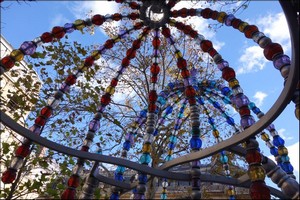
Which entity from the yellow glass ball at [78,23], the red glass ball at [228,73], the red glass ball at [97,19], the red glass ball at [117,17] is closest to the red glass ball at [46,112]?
the yellow glass ball at [78,23]

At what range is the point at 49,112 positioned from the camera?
4512 mm

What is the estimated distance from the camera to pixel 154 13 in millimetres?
4816

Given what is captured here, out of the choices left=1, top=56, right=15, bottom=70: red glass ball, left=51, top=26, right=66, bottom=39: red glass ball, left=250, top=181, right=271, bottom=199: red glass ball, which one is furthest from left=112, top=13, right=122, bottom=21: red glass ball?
left=250, top=181, right=271, bottom=199: red glass ball

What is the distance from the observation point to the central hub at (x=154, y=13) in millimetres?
4625

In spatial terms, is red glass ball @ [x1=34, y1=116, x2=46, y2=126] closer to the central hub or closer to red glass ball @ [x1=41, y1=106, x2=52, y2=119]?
red glass ball @ [x1=41, y1=106, x2=52, y2=119]

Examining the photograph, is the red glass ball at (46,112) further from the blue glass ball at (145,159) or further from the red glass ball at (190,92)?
the red glass ball at (190,92)

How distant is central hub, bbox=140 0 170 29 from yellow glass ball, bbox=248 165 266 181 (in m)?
2.82

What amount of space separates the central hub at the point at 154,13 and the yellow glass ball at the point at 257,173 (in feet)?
9.24

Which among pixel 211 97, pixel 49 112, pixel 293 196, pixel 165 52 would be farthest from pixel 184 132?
pixel 293 196

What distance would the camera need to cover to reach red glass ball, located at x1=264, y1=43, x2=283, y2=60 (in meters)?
3.20

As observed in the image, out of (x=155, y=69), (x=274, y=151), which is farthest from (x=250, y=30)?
(x=274, y=151)

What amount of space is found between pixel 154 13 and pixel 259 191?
10.4 ft

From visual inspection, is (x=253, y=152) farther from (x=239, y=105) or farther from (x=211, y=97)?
(x=211, y=97)

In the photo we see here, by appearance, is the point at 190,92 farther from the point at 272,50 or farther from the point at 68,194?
the point at 68,194
